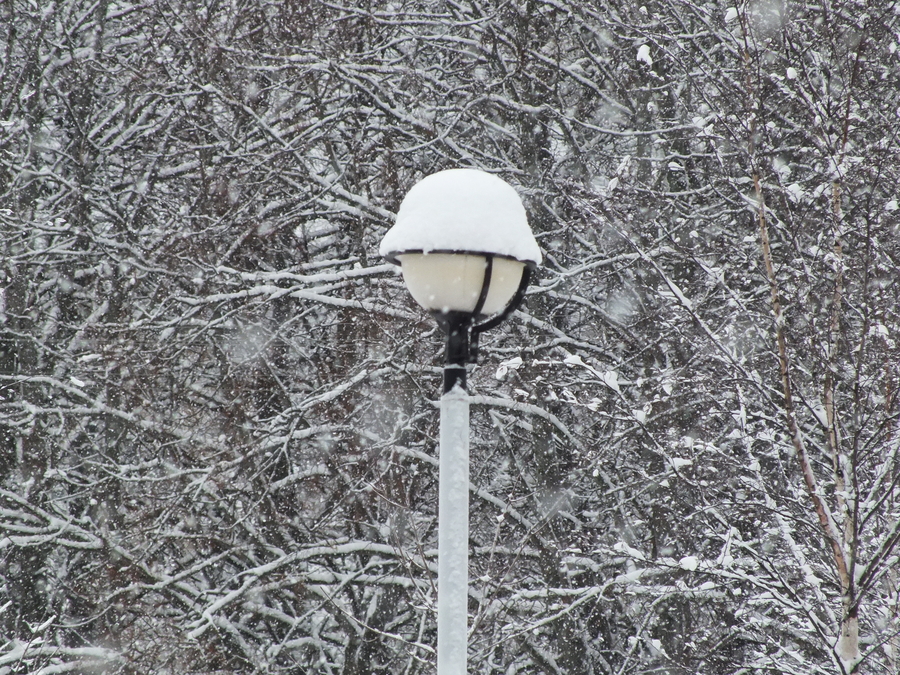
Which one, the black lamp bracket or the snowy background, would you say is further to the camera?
the snowy background

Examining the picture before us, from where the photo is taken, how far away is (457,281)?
258cm

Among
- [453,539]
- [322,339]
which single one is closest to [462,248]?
[453,539]

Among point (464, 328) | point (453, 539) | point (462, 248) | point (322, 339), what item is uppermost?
point (462, 248)

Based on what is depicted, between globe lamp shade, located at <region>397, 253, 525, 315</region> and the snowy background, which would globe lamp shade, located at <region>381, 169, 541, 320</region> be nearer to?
globe lamp shade, located at <region>397, 253, 525, 315</region>

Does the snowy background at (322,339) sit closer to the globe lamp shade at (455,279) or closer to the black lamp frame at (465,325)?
the black lamp frame at (465,325)

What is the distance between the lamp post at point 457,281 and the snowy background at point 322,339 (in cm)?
371

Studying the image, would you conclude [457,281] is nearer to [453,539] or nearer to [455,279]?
[455,279]

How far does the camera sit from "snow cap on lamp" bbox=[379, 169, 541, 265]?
100 inches

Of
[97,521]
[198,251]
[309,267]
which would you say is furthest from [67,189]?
[97,521]

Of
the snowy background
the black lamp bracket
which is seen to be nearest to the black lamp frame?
the black lamp bracket

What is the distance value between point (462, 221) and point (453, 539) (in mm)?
1040

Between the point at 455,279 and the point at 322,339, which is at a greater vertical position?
the point at 455,279

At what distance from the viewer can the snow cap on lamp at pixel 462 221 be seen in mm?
2541

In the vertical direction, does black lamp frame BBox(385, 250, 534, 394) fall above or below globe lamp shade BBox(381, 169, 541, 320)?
below
